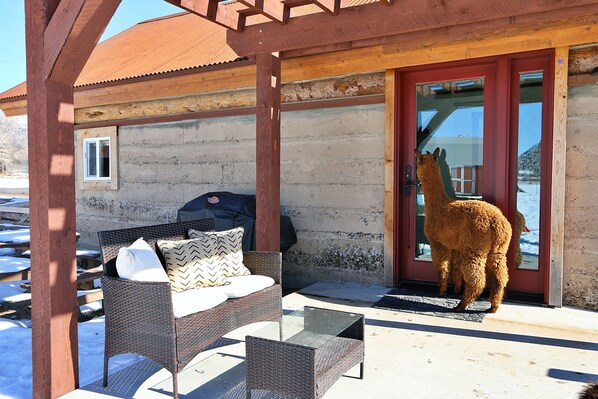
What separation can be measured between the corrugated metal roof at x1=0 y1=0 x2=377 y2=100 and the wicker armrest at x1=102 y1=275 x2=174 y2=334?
3734mm

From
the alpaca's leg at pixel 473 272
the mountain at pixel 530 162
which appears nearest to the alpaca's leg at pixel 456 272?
the alpaca's leg at pixel 473 272

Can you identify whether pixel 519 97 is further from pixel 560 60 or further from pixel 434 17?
pixel 434 17

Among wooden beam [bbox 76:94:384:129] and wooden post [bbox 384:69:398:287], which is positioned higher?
wooden beam [bbox 76:94:384:129]

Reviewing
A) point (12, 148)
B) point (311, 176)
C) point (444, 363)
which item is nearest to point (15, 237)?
point (311, 176)

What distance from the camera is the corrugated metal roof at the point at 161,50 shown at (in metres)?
6.53

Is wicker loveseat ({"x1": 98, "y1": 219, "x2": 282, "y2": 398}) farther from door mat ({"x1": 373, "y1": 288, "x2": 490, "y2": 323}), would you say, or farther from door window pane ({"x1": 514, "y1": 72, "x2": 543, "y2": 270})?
door window pane ({"x1": 514, "y1": 72, "x2": 543, "y2": 270})

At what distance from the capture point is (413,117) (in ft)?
17.7

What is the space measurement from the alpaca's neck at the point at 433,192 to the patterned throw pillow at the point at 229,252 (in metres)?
2.13

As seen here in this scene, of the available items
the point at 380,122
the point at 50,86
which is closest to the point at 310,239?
the point at 380,122

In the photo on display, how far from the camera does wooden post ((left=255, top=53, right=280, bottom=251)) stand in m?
4.52

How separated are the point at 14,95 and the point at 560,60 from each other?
9.01 m

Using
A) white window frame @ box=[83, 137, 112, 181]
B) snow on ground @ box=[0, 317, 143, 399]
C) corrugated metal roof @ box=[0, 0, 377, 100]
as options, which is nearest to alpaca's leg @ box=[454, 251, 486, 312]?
snow on ground @ box=[0, 317, 143, 399]

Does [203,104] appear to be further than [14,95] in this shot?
No

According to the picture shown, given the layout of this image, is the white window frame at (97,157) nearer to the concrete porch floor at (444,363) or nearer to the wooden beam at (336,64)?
the wooden beam at (336,64)
